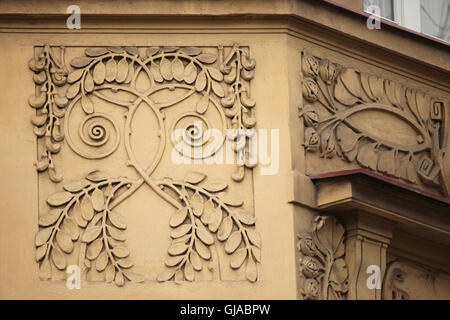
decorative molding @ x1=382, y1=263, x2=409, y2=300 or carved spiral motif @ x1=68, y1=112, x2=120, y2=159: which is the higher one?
carved spiral motif @ x1=68, y1=112, x2=120, y2=159

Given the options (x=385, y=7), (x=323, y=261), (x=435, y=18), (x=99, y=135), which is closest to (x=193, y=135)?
(x=99, y=135)

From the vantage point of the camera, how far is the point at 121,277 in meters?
11.2

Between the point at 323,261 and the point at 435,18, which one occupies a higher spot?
the point at 435,18

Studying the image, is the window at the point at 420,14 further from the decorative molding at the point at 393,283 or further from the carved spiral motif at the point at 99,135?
the carved spiral motif at the point at 99,135

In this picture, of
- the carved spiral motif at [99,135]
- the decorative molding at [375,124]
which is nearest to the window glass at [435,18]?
the decorative molding at [375,124]

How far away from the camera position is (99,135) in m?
11.6

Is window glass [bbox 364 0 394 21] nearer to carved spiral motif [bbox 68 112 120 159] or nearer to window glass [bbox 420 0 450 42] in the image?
window glass [bbox 420 0 450 42]

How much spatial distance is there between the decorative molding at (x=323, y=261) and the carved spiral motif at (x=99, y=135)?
5.06 feet

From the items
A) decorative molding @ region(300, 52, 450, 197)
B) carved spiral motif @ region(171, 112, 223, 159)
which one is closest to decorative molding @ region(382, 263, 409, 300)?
decorative molding @ region(300, 52, 450, 197)

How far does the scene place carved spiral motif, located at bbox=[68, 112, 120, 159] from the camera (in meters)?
11.6

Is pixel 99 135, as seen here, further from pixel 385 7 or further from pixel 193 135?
pixel 385 7

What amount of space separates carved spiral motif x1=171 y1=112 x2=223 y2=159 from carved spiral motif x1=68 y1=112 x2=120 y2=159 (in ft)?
1.45

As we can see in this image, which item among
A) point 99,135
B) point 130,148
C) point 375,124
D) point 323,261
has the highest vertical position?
point 375,124

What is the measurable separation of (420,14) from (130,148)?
112 inches
